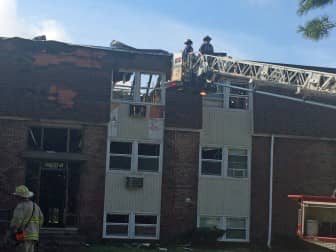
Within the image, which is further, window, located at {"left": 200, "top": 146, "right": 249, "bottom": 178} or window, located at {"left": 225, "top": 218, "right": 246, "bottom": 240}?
window, located at {"left": 200, "top": 146, "right": 249, "bottom": 178}

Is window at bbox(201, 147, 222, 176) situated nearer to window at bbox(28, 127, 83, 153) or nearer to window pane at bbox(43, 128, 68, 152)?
window at bbox(28, 127, 83, 153)

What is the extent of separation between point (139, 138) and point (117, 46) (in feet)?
11.7

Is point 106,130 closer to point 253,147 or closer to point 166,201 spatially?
point 166,201

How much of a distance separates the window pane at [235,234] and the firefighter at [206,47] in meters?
7.64

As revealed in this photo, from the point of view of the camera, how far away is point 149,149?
81.6 ft

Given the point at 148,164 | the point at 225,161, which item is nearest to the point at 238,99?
the point at 225,161

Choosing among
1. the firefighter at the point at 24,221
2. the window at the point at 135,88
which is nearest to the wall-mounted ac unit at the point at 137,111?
the window at the point at 135,88

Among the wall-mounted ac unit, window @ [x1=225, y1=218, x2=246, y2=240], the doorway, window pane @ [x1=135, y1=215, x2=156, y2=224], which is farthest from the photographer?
window @ [x1=225, y1=218, x2=246, y2=240]

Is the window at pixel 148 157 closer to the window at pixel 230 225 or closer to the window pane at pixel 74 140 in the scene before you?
the window pane at pixel 74 140

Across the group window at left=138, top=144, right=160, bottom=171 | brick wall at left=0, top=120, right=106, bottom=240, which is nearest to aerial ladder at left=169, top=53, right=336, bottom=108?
window at left=138, top=144, right=160, bottom=171

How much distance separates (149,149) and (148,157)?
308 mm

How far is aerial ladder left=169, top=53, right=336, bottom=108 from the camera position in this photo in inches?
662

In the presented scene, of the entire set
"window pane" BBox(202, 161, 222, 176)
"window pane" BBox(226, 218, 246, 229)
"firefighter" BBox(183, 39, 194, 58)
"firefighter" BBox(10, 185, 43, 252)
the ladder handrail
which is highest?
"firefighter" BBox(183, 39, 194, 58)

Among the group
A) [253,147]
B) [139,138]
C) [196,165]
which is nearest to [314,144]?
[253,147]
